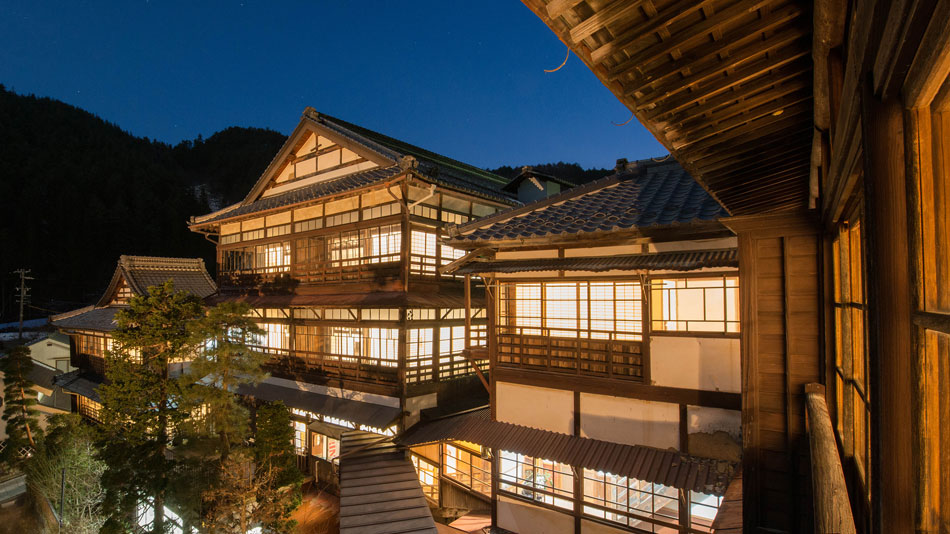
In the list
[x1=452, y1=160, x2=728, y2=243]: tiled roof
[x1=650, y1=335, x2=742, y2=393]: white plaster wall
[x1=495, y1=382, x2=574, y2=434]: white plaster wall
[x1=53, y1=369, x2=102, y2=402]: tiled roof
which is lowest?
[x1=53, y1=369, x2=102, y2=402]: tiled roof

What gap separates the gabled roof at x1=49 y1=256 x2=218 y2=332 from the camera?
24.4m

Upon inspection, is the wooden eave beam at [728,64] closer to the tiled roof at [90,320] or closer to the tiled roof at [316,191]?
the tiled roof at [316,191]

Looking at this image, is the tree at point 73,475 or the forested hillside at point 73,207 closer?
the tree at point 73,475

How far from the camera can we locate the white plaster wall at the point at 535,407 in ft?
31.9

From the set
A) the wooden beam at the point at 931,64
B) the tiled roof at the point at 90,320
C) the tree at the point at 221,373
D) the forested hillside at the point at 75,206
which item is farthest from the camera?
the forested hillside at the point at 75,206

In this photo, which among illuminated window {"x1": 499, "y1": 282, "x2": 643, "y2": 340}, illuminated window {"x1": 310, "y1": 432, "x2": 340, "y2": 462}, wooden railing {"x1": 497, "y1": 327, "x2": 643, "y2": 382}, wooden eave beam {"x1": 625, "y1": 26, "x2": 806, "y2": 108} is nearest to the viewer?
wooden eave beam {"x1": 625, "y1": 26, "x2": 806, "y2": 108}

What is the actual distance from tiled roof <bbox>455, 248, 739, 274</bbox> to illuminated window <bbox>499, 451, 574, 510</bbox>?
174 inches

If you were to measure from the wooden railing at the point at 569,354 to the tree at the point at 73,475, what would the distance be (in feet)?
47.6

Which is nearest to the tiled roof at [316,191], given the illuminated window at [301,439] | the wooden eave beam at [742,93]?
the illuminated window at [301,439]

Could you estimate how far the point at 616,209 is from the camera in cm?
968

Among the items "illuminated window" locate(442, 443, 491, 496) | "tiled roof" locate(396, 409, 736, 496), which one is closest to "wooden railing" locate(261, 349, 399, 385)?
"illuminated window" locate(442, 443, 491, 496)

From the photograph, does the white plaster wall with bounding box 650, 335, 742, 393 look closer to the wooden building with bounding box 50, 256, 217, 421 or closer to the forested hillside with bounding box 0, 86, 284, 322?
the wooden building with bounding box 50, 256, 217, 421

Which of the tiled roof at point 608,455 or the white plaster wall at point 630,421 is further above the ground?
the white plaster wall at point 630,421

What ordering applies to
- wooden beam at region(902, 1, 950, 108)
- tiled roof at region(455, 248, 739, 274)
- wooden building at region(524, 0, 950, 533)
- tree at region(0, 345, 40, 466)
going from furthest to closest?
tree at region(0, 345, 40, 466) < tiled roof at region(455, 248, 739, 274) < wooden building at region(524, 0, 950, 533) < wooden beam at region(902, 1, 950, 108)
